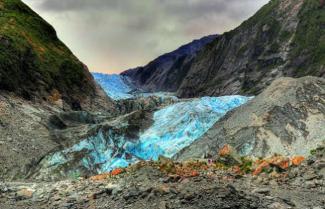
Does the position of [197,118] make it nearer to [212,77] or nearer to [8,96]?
[8,96]

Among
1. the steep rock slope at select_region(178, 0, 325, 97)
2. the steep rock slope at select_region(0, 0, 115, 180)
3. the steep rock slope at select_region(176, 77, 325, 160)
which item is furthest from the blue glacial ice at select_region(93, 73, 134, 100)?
the steep rock slope at select_region(176, 77, 325, 160)

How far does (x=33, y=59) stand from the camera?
49594mm

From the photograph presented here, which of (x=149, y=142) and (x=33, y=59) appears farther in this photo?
(x=33, y=59)

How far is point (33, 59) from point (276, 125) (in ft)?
93.2

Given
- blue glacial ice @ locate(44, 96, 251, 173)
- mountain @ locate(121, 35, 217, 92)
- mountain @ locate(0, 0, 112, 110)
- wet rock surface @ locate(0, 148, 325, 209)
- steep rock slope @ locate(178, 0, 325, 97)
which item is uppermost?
mountain @ locate(121, 35, 217, 92)

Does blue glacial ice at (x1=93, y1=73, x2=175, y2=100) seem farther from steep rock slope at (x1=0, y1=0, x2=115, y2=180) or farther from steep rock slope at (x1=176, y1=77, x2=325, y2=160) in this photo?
steep rock slope at (x1=176, y1=77, x2=325, y2=160)

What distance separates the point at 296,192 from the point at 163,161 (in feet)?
12.7

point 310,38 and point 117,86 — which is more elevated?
point 117,86

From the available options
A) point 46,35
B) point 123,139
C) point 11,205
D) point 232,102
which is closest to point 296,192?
point 11,205

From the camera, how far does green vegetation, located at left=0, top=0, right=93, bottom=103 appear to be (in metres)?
45.3

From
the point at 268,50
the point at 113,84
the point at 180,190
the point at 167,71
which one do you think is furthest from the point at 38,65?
the point at 167,71

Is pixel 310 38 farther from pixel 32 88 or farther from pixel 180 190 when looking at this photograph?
pixel 180 190

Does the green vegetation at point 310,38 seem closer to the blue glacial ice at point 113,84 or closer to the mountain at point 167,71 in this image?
the blue glacial ice at point 113,84

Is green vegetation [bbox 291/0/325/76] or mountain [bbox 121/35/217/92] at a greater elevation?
mountain [bbox 121/35/217/92]
